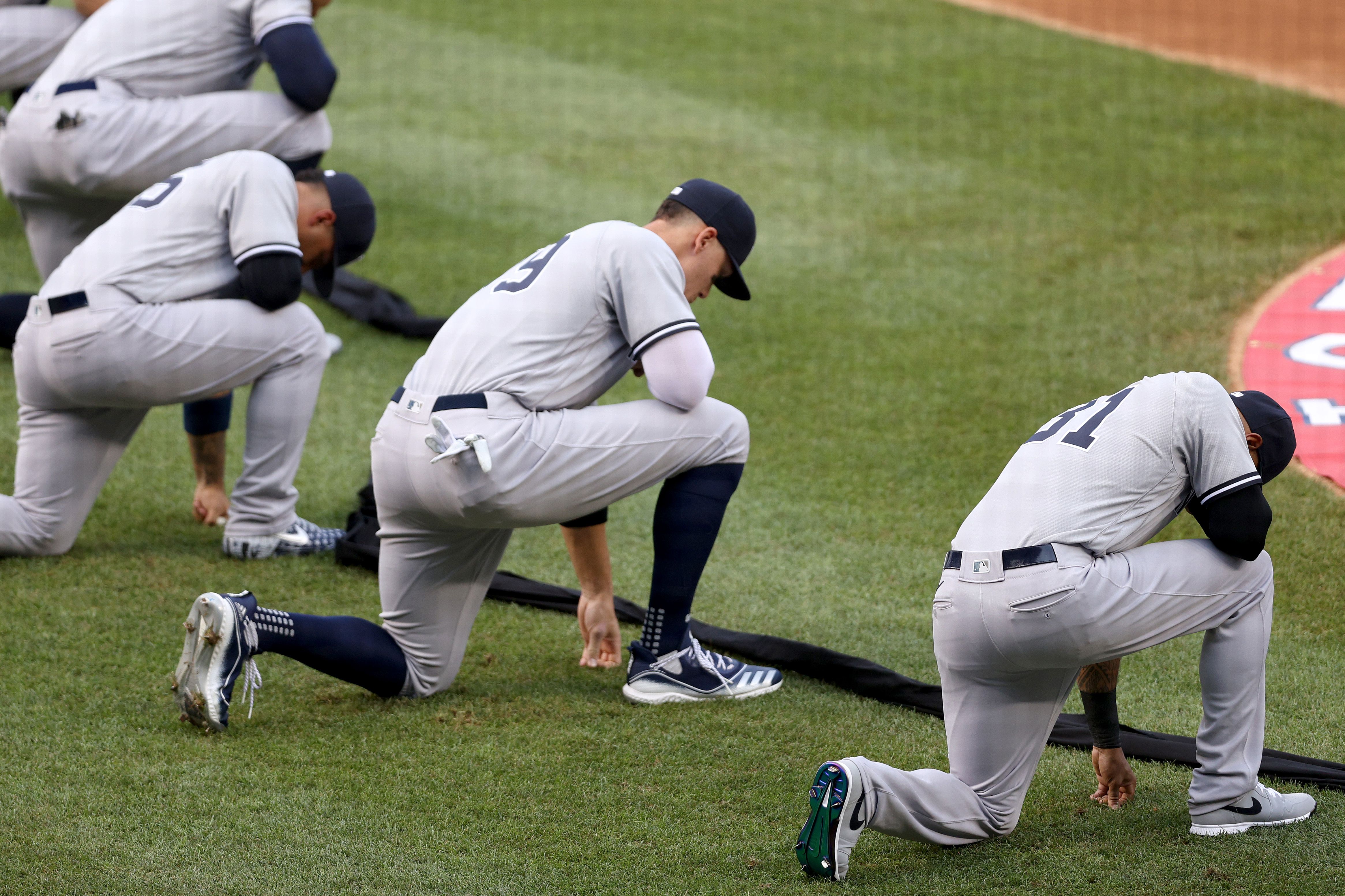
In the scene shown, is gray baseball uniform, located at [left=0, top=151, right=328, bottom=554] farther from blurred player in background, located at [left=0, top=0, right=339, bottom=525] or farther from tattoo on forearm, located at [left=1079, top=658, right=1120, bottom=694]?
tattoo on forearm, located at [left=1079, top=658, right=1120, bottom=694]

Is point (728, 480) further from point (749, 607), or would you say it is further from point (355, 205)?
point (355, 205)

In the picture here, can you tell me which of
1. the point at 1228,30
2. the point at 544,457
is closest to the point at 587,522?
the point at 544,457

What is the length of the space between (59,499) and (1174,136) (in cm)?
664

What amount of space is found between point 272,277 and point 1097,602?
2.49 metres

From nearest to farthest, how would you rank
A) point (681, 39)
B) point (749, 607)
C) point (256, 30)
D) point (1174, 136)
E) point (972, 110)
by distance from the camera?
point (749, 607) < point (256, 30) < point (1174, 136) < point (972, 110) < point (681, 39)

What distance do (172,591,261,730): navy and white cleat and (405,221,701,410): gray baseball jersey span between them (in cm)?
63

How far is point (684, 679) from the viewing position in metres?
3.42

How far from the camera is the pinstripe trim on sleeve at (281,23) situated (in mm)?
4977

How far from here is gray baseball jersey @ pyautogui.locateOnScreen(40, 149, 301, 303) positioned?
3973mm

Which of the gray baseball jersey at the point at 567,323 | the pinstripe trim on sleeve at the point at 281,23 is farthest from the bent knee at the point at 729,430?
the pinstripe trim on sleeve at the point at 281,23

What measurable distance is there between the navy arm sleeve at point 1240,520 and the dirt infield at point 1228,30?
741cm

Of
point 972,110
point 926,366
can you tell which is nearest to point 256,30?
point 926,366

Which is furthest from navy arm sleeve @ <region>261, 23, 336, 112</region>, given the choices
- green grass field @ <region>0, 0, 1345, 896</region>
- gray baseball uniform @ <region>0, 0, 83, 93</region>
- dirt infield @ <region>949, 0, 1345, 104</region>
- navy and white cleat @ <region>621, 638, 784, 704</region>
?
dirt infield @ <region>949, 0, 1345, 104</region>

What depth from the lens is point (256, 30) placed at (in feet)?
16.5
